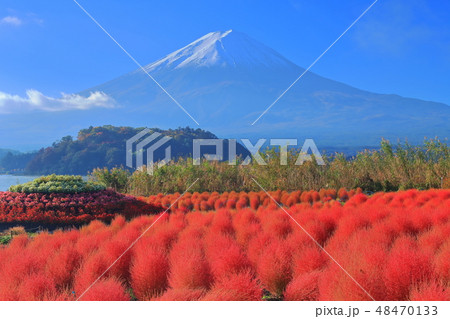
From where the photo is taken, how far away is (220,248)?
192 inches

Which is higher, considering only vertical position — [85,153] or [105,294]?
[85,153]

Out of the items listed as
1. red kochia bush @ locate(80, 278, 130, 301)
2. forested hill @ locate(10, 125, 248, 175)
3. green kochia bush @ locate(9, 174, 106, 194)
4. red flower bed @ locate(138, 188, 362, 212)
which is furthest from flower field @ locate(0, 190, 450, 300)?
forested hill @ locate(10, 125, 248, 175)

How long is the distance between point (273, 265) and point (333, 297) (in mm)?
912

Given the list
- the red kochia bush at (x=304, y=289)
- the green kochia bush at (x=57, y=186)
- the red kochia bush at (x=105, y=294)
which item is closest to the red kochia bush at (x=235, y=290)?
the red kochia bush at (x=304, y=289)

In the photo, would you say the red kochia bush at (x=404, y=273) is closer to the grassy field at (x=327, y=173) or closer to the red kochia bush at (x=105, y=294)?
the red kochia bush at (x=105, y=294)

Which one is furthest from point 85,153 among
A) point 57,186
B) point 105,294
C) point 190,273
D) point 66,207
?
point 105,294

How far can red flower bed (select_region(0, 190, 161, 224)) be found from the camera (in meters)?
9.51

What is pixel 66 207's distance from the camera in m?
10.3

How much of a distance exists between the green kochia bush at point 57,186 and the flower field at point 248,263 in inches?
188

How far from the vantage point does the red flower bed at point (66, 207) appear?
951 cm

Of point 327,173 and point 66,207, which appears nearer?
point 66,207

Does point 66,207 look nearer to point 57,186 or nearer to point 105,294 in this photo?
point 57,186

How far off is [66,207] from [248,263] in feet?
23.9
